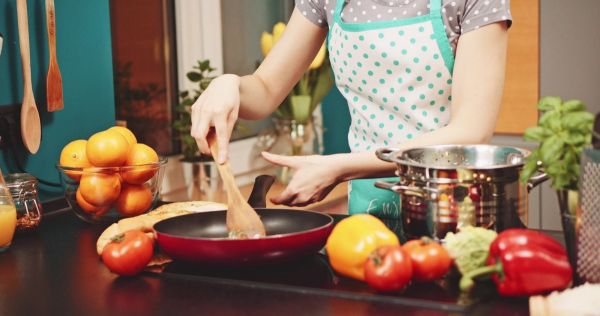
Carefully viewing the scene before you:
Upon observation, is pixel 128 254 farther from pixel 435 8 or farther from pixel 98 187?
pixel 435 8

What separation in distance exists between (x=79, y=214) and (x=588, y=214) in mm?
1051

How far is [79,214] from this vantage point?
1.81 m

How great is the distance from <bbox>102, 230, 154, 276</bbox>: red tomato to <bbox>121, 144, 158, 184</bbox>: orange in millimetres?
397

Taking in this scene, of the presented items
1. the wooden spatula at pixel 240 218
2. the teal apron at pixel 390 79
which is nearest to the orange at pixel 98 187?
the wooden spatula at pixel 240 218

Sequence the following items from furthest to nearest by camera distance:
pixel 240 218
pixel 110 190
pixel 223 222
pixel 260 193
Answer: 1. pixel 110 190
2. pixel 260 193
3. pixel 223 222
4. pixel 240 218

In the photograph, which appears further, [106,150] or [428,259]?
[106,150]

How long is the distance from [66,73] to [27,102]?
7.7 inches

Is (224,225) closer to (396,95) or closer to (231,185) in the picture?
(231,185)

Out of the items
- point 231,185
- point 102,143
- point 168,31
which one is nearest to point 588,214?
point 231,185

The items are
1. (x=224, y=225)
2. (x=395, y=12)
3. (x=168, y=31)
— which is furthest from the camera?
(x=168, y=31)

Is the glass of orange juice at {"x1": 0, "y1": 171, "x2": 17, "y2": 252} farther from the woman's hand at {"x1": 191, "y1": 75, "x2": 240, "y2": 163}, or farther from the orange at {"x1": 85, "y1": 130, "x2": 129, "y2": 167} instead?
the woman's hand at {"x1": 191, "y1": 75, "x2": 240, "y2": 163}

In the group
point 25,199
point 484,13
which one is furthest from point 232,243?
point 484,13

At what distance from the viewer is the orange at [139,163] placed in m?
1.78

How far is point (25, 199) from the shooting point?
67.7 inches
